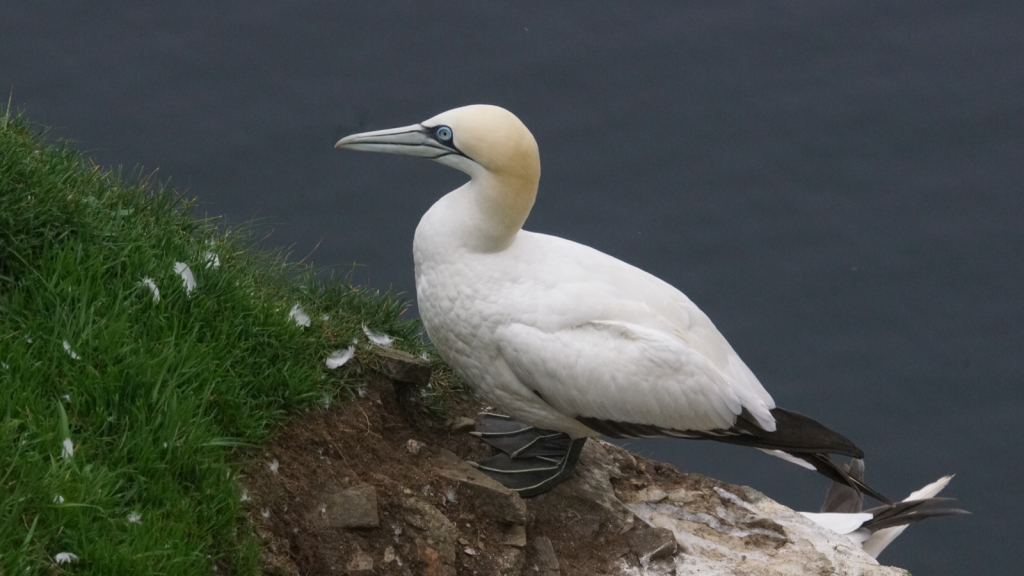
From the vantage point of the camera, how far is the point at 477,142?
443 cm

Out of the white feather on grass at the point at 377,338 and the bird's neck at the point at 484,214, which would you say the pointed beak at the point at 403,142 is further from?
the white feather on grass at the point at 377,338

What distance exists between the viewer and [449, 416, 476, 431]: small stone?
4.91 m

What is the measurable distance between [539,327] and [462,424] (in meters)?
0.72

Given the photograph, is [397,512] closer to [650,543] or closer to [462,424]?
[462,424]

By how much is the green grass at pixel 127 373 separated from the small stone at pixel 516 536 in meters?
0.82

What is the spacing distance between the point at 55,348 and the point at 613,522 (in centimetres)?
217

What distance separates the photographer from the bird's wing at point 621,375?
14.4 feet

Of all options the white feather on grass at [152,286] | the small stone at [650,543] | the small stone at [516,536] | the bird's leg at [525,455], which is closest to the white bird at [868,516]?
the small stone at [650,543]

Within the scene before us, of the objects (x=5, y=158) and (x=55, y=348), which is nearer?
(x=55, y=348)

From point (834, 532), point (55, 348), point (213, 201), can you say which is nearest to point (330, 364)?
point (55, 348)

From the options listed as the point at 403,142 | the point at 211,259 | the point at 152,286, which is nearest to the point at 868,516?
the point at 403,142

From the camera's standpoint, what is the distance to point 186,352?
12.7ft

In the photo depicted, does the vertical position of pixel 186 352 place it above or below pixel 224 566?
above

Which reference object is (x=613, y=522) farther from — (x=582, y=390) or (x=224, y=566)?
(x=224, y=566)
